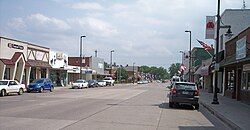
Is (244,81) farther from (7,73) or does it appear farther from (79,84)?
(79,84)

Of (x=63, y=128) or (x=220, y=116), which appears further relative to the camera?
(x=220, y=116)

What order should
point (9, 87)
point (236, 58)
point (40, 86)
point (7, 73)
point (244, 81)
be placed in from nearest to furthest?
point (236, 58), point (244, 81), point (9, 87), point (40, 86), point (7, 73)

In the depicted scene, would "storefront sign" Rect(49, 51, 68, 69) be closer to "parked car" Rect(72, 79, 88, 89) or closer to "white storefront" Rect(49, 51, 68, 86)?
"white storefront" Rect(49, 51, 68, 86)

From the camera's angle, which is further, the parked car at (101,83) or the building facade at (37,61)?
the parked car at (101,83)

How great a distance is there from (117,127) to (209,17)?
63.6 ft

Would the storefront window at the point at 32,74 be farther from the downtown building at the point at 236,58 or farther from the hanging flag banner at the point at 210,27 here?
the hanging flag banner at the point at 210,27

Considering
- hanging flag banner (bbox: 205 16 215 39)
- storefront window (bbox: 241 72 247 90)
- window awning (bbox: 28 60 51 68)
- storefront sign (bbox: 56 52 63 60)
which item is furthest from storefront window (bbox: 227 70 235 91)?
storefront sign (bbox: 56 52 63 60)

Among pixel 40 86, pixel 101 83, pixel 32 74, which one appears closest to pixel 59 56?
pixel 32 74

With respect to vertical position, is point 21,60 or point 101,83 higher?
point 21,60

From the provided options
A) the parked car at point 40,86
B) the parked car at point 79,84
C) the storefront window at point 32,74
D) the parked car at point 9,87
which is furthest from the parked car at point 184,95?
the parked car at point 79,84

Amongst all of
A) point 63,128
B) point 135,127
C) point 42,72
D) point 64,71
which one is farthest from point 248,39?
point 64,71

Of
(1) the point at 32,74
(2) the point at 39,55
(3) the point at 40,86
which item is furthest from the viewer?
(2) the point at 39,55

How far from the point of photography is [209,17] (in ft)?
99.3

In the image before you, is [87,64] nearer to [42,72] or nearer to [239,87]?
[42,72]
